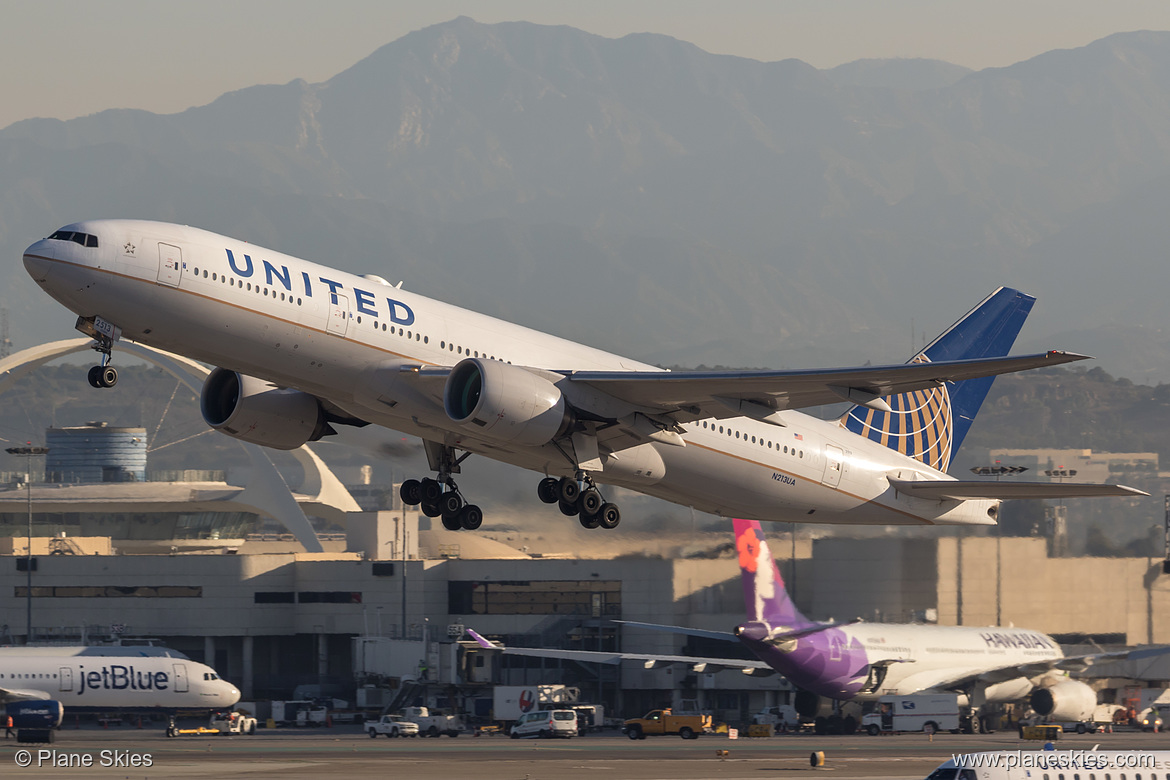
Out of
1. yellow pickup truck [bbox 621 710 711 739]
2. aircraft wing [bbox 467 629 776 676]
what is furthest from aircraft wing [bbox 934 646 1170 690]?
yellow pickup truck [bbox 621 710 711 739]

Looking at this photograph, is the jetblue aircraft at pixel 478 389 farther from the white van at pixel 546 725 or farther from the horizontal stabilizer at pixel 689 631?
the horizontal stabilizer at pixel 689 631

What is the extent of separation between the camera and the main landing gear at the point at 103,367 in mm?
32000

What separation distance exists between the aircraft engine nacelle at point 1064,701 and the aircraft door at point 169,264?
48.3 metres

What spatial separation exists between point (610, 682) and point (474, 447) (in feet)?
150

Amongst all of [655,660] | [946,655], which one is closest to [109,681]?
[655,660]

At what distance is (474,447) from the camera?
37.7 m

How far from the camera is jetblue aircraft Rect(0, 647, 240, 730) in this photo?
65.3 meters

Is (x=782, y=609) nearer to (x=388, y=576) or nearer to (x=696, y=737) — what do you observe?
(x=696, y=737)

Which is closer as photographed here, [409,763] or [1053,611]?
[409,763]

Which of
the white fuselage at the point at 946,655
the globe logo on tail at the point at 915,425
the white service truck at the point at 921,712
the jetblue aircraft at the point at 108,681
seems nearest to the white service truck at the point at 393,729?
the jetblue aircraft at the point at 108,681

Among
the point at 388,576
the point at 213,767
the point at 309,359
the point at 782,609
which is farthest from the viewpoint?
the point at 388,576

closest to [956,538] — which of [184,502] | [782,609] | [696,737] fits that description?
[782,609]

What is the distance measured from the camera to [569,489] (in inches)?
1481

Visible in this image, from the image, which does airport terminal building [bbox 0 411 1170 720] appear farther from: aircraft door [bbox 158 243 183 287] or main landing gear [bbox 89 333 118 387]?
aircraft door [bbox 158 243 183 287]
